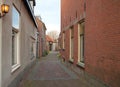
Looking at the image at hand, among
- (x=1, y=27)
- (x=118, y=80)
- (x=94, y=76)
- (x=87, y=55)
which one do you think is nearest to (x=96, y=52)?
(x=94, y=76)

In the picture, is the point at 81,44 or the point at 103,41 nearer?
the point at 103,41

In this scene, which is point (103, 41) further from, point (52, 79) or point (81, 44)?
point (81, 44)

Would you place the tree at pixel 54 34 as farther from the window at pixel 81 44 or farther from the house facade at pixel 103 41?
the house facade at pixel 103 41

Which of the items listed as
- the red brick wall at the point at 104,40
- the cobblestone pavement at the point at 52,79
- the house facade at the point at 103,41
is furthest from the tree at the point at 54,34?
the red brick wall at the point at 104,40

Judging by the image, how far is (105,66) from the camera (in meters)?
7.41

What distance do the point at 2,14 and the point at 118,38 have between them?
124 inches

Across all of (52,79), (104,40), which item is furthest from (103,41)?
(52,79)

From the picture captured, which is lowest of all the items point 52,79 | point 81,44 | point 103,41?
point 52,79

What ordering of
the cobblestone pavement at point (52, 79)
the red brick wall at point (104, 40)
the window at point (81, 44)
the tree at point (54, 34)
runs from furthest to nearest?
the tree at point (54, 34) < the window at point (81, 44) < the cobblestone pavement at point (52, 79) < the red brick wall at point (104, 40)

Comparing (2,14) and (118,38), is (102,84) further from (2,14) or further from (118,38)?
(2,14)

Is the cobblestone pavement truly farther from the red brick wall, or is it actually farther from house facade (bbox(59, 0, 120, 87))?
the red brick wall

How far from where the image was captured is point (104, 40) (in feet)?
24.8

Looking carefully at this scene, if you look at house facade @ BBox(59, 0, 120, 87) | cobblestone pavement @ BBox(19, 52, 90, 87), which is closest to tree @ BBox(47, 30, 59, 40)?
cobblestone pavement @ BBox(19, 52, 90, 87)

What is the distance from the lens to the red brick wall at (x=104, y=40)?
6531 millimetres
